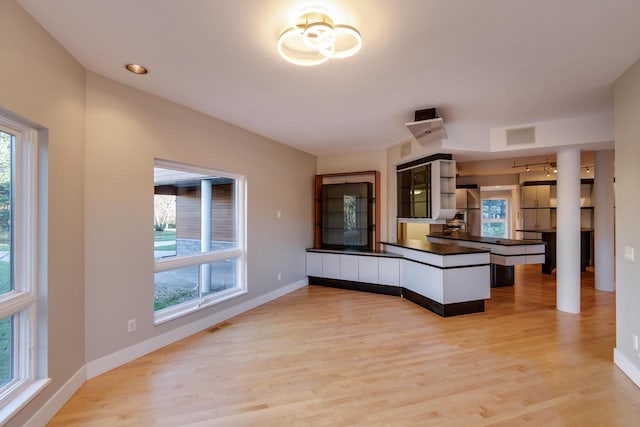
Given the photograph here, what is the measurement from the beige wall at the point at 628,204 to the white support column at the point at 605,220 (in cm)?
343

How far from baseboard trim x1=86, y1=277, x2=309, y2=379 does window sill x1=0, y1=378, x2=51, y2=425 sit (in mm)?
548

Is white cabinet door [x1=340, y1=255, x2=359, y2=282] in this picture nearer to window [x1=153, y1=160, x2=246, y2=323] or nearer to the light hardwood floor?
the light hardwood floor

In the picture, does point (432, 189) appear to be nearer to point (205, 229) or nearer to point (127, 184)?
point (205, 229)

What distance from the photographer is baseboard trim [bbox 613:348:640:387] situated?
2.46 m

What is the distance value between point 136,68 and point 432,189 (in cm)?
388

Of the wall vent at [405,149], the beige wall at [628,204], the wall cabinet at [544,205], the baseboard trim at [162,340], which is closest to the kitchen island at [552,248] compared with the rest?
the wall cabinet at [544,205]

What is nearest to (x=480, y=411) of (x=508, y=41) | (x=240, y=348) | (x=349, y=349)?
(x=349, y=349)

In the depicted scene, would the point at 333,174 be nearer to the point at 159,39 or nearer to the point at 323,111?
the point at 323,111

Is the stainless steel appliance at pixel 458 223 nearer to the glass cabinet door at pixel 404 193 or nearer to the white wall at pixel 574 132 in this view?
the glass cabinet door at pixel 404 193

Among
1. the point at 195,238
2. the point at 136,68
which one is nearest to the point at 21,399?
Answer: the point at 195,238

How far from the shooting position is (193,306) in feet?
12.1

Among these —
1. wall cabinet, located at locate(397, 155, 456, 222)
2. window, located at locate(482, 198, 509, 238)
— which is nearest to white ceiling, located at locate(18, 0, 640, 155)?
wall cabinet, located at locate(397, 155, 456, 222)

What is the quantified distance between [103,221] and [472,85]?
356 cm

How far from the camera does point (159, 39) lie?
7.02 ft
